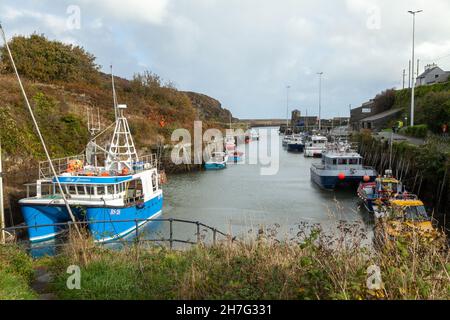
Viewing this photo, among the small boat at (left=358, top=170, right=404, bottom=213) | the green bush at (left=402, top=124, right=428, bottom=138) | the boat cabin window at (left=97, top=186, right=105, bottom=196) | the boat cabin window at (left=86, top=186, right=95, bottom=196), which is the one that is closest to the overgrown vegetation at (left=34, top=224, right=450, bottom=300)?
the boat cabin window at (left=97, top=186, right=105, bottom=196)

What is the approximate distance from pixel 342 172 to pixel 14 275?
2959cm

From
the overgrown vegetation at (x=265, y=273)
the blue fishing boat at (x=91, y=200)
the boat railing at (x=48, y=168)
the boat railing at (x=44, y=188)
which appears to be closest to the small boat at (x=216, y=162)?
the boat railing at (x=48, y=168)

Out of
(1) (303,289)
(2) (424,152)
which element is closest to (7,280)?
(1) (303,289)

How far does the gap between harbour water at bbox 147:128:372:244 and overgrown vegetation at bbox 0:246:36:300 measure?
939cm

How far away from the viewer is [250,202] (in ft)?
92.8

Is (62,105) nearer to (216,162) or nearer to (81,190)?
(216,162)

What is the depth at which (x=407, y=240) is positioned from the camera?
6277mm

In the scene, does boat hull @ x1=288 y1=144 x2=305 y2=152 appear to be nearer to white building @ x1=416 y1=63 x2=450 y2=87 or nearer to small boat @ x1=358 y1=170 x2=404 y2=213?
white building @ x1=416 y1=63 x2=450 y2=87

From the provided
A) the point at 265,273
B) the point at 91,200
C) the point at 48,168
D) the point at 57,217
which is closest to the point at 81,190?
the point at 91,200

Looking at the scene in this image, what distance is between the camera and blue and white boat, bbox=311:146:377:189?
33.1m

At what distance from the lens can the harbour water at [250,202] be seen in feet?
69.4

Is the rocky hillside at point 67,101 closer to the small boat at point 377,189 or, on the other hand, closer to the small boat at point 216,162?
the small boat at point 216,162
